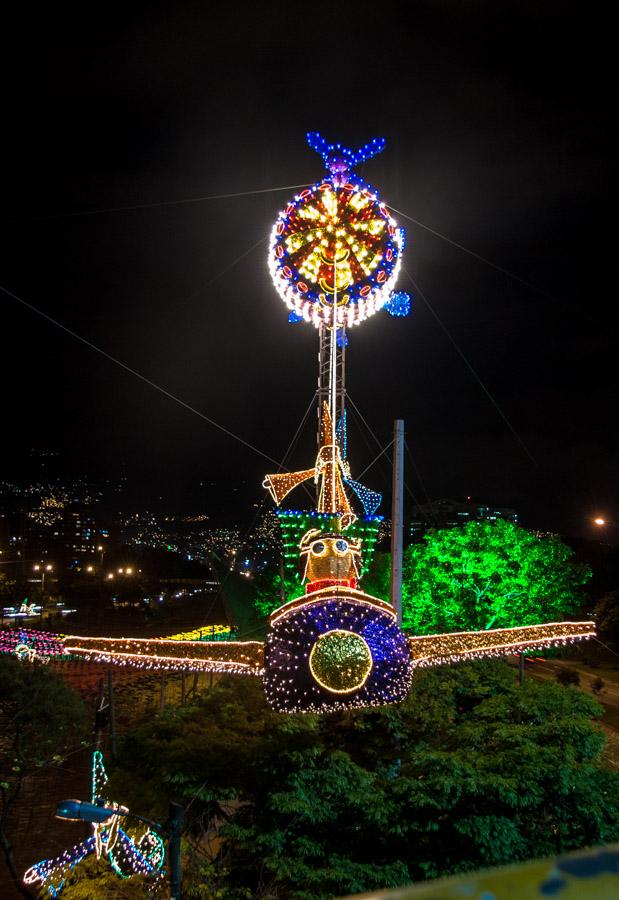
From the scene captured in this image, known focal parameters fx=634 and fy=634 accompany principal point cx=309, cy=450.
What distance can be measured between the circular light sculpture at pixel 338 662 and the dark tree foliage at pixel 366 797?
1691 mm

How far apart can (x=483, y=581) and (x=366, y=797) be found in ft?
49.3

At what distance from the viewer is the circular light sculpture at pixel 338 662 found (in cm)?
914

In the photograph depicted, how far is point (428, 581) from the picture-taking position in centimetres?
2356

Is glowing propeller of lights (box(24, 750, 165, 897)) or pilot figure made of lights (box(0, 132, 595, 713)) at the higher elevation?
pilot figure made of lights (box(0, 132, 595, 713))

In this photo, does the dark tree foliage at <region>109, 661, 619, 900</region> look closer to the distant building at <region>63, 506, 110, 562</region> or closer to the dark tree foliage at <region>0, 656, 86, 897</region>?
the dark tree foliage at <region>0, 656, 86, 897</region>

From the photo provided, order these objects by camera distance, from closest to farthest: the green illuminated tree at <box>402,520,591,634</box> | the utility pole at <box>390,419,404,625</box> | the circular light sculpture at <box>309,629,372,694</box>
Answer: the circular light sculpture at <box>309,629,372,694</box>, the utility pole at <box>390,419,404,625</box>, the green illuminated tree at <box>402,520,591,634</box>

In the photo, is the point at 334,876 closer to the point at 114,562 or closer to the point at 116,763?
the point at 116,763

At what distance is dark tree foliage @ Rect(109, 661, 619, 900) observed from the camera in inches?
350

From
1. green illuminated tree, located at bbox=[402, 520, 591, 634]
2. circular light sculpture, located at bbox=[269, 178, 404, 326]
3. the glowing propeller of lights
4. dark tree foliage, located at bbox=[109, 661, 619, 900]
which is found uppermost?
circular light sculpture, located at bbox=[269, 178, 404, 326]

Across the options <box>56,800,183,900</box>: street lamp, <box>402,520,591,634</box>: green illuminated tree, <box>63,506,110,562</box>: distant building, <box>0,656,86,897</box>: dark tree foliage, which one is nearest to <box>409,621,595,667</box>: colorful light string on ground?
<box>56,800,183,900</box>: street lamp

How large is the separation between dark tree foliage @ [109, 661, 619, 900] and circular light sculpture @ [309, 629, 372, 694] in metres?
1.69

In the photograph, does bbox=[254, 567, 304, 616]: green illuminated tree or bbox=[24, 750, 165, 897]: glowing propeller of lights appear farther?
bbox=[254, 567, 304, 616]: green illuminated tree

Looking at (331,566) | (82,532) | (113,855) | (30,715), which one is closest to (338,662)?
(331,566)

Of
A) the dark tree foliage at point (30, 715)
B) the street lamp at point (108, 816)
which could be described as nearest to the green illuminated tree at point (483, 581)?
the dark tree foliage at point (30, 715)
